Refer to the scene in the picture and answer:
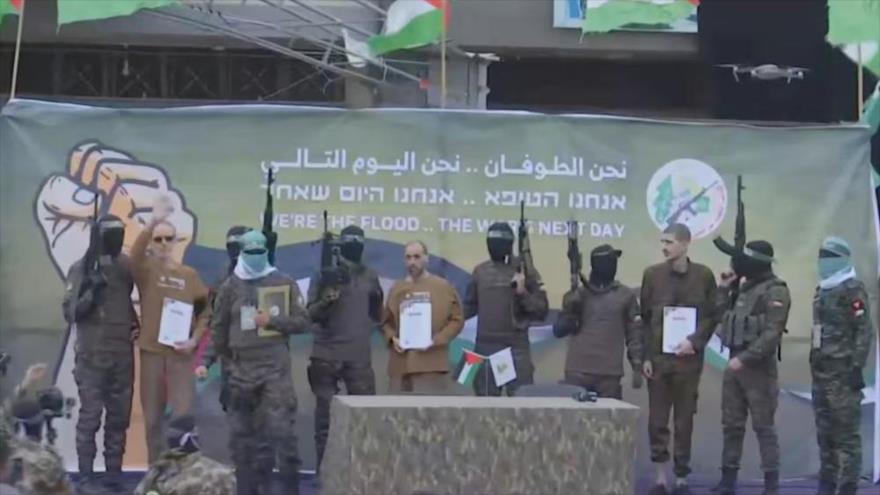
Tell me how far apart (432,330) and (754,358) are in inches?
85.3

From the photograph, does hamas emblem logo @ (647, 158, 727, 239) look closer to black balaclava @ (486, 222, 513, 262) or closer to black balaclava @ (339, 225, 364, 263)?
black balaclava @ (486, 222, 513, 262)

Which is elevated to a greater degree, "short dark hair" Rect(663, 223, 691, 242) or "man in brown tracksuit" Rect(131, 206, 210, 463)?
"short dark hair" Rect(663, 223, 691, 242)

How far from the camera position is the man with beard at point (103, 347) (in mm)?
10945

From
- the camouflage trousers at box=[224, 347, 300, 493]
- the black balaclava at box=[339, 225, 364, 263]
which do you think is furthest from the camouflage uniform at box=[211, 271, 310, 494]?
the black balaclava at box=[339, 225, 364, 263]

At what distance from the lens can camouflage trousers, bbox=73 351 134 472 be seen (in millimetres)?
10953

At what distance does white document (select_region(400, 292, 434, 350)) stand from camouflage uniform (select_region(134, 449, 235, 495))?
15.1 feet

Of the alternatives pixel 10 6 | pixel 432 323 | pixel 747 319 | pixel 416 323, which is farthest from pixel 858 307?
pixel 10 6

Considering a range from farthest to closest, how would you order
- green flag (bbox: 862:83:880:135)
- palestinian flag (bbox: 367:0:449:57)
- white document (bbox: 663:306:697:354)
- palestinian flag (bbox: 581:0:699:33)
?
green flag (bbox: 862:83:880:135), palestinian flag (bbox: 581:0:699:33), palestinian flag (bbox: 367:0:449:57), white document (bbox: 663:306:697:354)

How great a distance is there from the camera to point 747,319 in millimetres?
10938

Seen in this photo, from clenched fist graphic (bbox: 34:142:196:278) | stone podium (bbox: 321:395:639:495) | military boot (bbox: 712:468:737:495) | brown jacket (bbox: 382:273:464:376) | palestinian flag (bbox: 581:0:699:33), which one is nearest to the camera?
stone podium (bbox: 321:395:639:495)

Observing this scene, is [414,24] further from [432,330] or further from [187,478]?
[187,478]

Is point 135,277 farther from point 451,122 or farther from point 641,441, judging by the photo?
point 641,441

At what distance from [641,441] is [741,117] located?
3.96 m

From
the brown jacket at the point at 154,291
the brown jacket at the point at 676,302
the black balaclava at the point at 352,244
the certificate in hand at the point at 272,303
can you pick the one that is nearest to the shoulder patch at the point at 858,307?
the brown jacket at the point at 676,302
